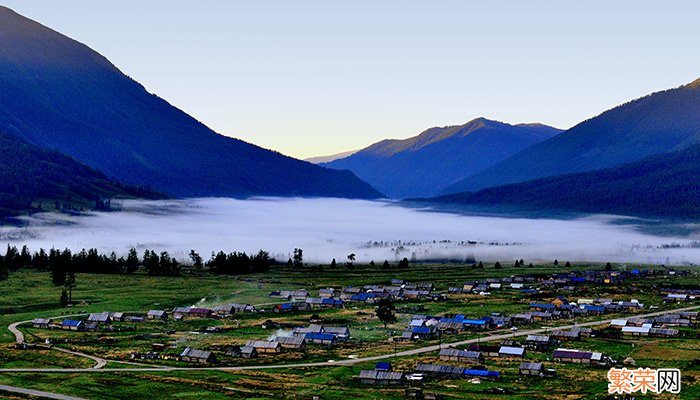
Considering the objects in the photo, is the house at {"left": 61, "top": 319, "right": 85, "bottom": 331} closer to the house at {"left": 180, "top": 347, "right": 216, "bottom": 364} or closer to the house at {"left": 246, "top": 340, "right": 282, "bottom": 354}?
the house at {"left": 180, "top": 347, "right": 216, "bottom": 364}

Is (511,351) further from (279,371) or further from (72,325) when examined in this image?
(72,325)

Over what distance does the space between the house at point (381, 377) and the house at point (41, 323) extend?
267ft

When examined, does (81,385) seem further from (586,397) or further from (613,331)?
(613,331)

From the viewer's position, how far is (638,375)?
385ft

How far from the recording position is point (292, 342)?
158000 mm

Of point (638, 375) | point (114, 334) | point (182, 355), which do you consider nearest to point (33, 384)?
point (182, 355)

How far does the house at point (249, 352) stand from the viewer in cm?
14693

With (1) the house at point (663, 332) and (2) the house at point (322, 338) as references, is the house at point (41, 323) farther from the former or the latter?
(1) the house at point (663, 332)

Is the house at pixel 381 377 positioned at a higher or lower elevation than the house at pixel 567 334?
lower

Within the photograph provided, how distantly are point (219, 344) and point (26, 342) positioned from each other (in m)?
34.8

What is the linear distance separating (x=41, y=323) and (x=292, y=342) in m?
56.8

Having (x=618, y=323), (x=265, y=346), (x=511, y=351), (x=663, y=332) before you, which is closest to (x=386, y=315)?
(x=265, y=346)

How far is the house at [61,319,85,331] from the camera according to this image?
176m

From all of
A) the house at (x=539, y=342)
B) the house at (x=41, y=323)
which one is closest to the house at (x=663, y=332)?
the house at (x=539, y=342)
